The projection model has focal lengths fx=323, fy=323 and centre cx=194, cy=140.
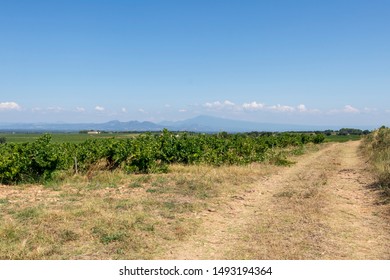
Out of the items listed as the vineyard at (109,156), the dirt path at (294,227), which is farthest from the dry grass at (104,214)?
the vineyard at (109,156)

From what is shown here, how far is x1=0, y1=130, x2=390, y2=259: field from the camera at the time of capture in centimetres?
560

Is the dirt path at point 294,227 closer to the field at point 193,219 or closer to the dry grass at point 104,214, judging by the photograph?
the field at point 193,219

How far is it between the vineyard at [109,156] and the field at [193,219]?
98cm

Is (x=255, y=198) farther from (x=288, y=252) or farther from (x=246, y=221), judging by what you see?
(x=288, y=252)

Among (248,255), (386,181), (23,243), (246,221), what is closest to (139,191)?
(246,221)

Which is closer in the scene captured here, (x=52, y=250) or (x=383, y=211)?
(x=52, y=250)

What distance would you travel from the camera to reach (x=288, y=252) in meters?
5.46

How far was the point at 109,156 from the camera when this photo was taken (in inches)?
630

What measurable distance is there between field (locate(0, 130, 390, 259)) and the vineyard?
0.98 metres

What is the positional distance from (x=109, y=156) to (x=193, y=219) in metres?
9.42

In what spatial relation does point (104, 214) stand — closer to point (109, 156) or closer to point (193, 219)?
point (193, 219)

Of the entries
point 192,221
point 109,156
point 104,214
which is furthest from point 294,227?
point 109,156

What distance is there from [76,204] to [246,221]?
4.58 metres

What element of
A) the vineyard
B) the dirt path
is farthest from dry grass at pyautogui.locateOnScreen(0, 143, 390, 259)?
the vineyard
